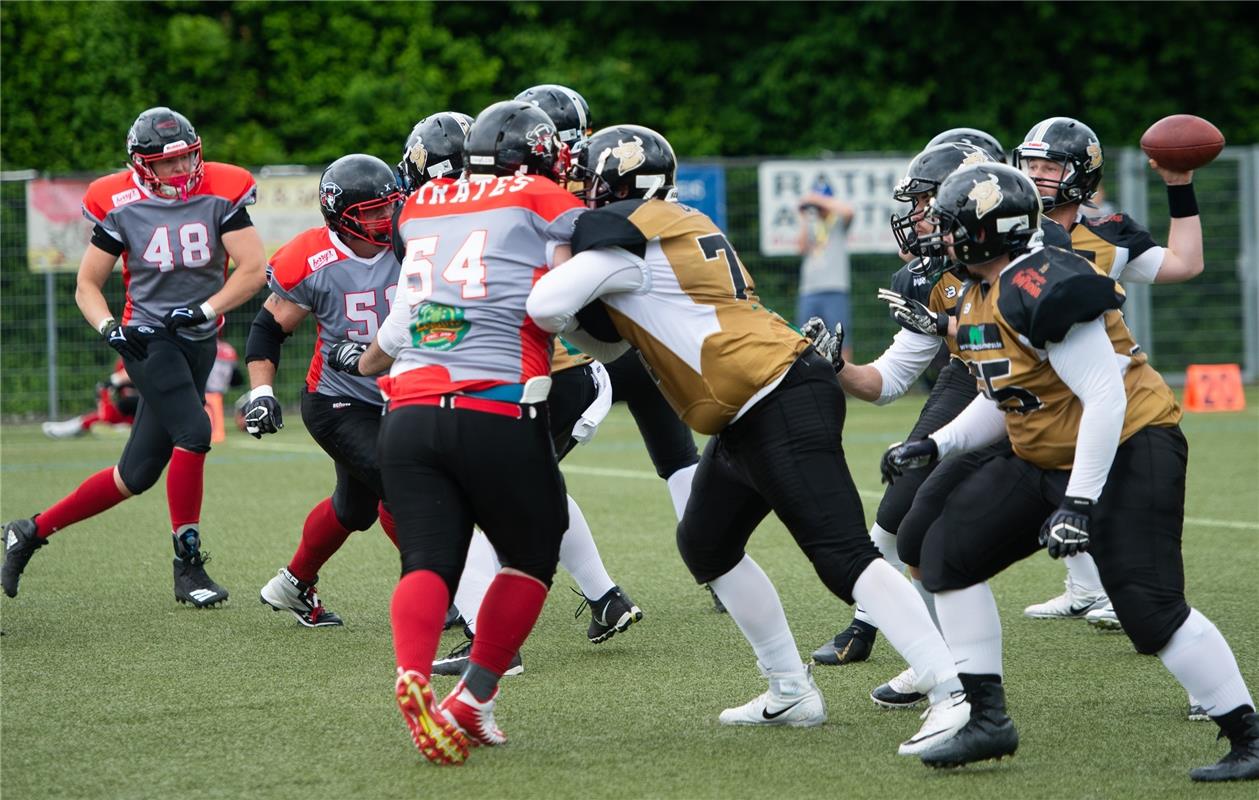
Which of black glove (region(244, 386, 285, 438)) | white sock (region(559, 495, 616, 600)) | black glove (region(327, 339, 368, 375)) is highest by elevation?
black glove (region(327, 339, 368, 375))

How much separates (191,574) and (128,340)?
99 cm

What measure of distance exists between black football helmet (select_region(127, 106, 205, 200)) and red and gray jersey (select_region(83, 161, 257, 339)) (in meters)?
0.10

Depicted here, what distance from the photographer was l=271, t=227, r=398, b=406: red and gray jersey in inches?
229

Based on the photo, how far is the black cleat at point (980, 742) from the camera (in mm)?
4066

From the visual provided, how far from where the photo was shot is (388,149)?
17.2 m

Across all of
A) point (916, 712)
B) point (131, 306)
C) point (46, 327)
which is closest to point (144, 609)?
point (131, 306)

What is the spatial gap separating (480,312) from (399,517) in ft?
1.91

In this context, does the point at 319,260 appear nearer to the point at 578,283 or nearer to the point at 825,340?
the point at 578,283

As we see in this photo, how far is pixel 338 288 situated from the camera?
5801 mm

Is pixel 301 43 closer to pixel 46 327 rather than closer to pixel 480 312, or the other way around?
pixel 46 327

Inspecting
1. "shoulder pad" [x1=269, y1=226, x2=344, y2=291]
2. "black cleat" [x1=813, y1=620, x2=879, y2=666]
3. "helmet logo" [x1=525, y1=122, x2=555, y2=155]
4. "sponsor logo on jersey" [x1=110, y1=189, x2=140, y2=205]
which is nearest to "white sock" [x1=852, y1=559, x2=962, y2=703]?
"black cleat" [x1=813, y1=620, x2=879, y2=666]

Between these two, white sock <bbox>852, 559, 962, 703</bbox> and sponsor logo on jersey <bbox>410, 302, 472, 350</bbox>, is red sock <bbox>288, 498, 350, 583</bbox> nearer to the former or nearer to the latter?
sponsor logo on jersey <bbox>410, 302, 472, 350</bbox>

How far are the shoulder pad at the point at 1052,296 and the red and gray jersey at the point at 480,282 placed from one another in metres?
1.15

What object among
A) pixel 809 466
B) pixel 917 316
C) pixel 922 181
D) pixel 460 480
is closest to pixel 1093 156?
pixel 922 181
